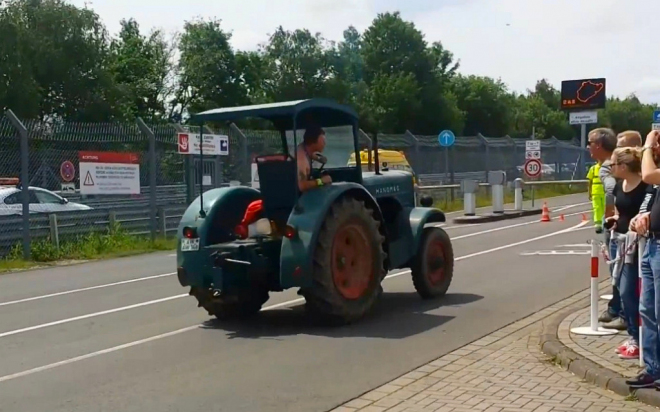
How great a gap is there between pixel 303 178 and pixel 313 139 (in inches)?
19.8

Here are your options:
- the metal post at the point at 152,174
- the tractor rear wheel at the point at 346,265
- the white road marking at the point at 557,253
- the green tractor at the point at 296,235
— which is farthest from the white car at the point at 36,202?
the tractor rear wheel at the point at 346,265

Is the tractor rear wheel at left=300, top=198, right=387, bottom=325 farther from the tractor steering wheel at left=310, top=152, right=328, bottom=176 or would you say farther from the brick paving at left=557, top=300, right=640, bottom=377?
the brick paving at left=557, top=300, right=640, bottom=377

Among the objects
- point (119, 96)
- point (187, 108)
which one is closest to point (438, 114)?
point (187, 108)

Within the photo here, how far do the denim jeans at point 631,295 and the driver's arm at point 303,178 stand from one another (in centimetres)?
351

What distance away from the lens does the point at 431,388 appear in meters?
7.71

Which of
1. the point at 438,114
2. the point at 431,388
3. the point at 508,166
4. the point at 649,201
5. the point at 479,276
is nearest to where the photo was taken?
the point at 649,201

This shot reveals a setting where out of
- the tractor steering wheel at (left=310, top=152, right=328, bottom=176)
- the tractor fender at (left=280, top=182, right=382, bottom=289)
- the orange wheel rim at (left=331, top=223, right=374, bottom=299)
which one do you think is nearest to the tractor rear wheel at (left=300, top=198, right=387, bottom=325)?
the orange wheel rim at (left=331, top=223, right=374, bottom=299)

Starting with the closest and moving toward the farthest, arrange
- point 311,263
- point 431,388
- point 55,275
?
point 431,388 < point 311,263 < point 55,275

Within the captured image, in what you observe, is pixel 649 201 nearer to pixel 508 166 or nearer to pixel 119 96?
pixel 508 166

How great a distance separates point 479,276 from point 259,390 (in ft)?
24.7

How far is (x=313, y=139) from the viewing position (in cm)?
1079

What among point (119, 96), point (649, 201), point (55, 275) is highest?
point (119, 96)

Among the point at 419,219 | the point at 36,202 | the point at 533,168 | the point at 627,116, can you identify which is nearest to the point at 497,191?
the point at 533,168

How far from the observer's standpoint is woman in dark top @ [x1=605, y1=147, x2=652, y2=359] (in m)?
7.97
